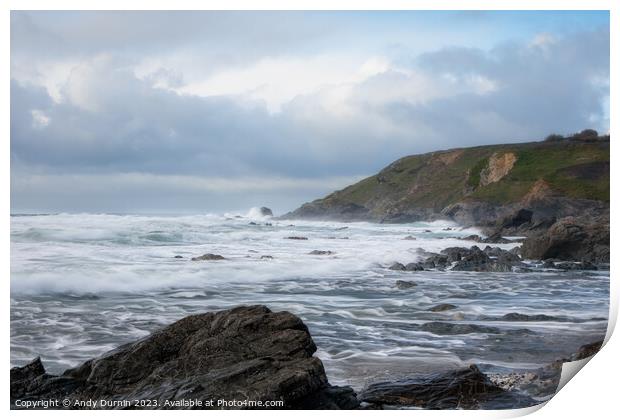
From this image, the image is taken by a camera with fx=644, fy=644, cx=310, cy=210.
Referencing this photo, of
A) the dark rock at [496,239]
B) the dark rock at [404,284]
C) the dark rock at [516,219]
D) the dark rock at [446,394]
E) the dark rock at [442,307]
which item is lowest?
the dark rock at [446,394]

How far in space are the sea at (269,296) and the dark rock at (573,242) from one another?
1324 mm

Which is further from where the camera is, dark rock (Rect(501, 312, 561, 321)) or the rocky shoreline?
dark rock (Rect(501, 312, 561, 321))

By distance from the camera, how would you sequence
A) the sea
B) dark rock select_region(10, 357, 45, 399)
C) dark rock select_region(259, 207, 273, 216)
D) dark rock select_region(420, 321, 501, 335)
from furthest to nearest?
dark rock select_region(259, 207, 273, 216) → dark rock select_region(420, 321, 501, 335) → the sea → dark rock select_region(10, 357, 45, 399)

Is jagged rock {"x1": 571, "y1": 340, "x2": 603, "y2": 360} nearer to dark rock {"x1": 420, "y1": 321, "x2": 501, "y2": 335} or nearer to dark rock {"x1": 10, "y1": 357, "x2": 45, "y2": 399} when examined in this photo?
dark rock {"x1": 420, "y1": 321, "x2": 501, "y2": 335}

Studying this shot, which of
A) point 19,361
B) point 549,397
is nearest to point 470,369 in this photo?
point 549,397

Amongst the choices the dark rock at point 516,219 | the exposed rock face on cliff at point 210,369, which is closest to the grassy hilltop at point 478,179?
the dark rock at point 516,219

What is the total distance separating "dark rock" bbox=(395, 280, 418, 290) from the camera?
7266 millimetres

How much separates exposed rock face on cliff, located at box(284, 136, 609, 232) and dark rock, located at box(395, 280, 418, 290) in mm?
904

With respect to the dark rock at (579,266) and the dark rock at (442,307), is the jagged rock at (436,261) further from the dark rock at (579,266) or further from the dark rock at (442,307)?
the dark rock at (579,266)

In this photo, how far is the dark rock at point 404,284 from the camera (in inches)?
286

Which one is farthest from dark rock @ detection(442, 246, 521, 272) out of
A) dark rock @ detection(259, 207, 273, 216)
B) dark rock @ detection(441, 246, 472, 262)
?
dark rock @ detection(259, 207, 273, 216)

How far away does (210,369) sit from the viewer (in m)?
5.31

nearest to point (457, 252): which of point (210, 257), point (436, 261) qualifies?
point (436, 261)

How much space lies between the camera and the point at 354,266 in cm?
757
